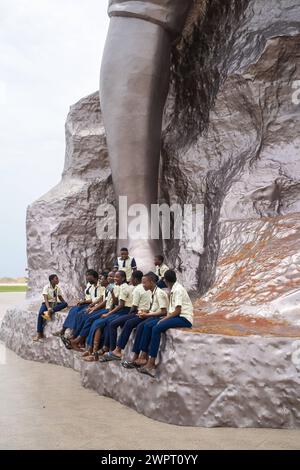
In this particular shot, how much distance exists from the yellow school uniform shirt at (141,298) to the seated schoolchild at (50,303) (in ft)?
6.72

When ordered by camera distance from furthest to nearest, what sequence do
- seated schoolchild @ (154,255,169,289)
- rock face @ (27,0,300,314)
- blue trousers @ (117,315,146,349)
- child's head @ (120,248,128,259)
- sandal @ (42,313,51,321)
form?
sandal @ (42,313,51,321)
child's head @ (120,248,128,259)
rock face @ (27,0,300,314)
seated schoolchild @ (154,255,169,289)
blue trousers @ (117,315,146,349)

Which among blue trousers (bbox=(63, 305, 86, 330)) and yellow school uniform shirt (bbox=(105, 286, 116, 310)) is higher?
yellow school uniform shirt (bbox=(105, 286, 116, 310))

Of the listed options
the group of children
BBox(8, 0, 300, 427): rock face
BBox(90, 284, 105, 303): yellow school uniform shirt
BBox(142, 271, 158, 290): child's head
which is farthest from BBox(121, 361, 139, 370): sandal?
BBox(90, 284, 105, 303): yellow school uniform shirt

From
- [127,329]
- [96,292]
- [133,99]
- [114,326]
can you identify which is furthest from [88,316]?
[133,99]

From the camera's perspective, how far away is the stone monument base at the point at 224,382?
11.9 feet

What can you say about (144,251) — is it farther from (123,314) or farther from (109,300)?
(123,314)

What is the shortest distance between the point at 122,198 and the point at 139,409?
3.30 metres

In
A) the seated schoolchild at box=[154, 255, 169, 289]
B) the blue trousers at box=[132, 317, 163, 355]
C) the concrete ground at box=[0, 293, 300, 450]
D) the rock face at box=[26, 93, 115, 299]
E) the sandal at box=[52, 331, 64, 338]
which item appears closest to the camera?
the concrete ground at box=[0, 293, 300, 450]

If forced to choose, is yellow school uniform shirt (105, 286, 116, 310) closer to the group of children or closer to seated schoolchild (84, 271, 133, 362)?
the group of children

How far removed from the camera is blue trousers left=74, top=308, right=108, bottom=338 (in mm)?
5266

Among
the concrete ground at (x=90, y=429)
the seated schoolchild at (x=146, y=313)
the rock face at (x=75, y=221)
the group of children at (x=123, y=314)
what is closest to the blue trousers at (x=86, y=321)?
the group of children at (x=123, y=314)

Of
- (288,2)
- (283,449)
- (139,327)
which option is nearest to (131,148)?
(288,2)

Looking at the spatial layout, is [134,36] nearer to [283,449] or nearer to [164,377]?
[164,377]

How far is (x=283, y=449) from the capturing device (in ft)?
10.7
